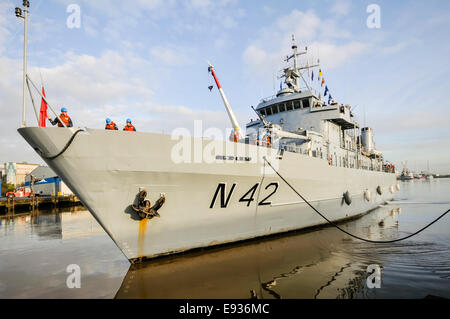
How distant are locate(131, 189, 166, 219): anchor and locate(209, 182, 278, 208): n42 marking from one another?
1.54 meters

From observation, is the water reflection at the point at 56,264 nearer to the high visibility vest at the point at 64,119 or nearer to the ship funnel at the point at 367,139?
the high visibility vest at the point at 64,119

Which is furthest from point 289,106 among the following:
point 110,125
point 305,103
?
point 110,125

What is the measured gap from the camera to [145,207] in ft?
18.2

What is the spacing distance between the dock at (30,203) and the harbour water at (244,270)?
46.7 ft

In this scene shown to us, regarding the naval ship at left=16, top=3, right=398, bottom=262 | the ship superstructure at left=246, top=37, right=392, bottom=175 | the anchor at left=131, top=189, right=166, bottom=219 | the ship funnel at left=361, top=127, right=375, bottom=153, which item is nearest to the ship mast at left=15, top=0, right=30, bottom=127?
the naval ship at left=16, top=3, right=398, bottom=262

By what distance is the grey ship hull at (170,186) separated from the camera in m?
5.11

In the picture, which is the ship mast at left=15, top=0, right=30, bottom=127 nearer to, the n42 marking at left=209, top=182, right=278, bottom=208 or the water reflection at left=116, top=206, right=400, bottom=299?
the water reflection at left=116, top=206, right=400, bottom=299

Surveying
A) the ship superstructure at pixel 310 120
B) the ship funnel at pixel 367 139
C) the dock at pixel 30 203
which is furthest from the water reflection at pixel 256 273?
the dock at pixel 30 203

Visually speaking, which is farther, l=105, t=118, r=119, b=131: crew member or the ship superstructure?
the ship superstructure

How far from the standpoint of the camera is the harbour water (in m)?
4.54

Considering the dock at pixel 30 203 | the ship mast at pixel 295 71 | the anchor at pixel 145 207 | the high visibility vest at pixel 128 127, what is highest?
the ship mast at pixel 295 71

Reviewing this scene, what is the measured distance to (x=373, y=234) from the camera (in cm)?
965

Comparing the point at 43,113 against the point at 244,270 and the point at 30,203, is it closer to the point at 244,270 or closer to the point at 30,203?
the point at 244,270

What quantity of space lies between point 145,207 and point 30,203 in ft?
71.5
